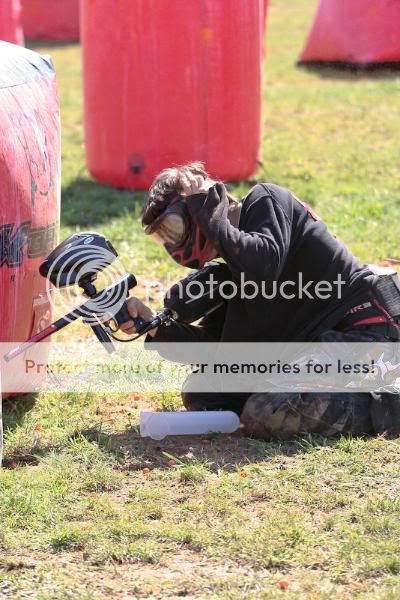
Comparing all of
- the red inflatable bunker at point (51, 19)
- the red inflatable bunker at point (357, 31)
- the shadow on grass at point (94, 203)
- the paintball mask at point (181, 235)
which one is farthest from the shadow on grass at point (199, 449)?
the red inflatable bunker at point (51, 19)

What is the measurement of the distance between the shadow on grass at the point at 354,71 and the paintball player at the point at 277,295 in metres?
7.27

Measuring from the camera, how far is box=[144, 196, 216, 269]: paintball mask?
3.63 meters

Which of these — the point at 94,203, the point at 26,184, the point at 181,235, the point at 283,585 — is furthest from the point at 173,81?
the point at 283,585

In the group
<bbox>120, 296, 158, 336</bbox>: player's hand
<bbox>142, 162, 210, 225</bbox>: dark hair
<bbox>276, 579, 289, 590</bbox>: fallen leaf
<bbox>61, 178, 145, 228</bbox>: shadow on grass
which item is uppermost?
<bbox>142, 162, 210, 225</bbox>: dark hair

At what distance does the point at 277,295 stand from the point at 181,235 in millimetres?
465

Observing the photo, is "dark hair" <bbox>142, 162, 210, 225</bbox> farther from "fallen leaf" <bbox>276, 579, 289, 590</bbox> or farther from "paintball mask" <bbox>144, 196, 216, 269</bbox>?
"fallen leaf" <bbox>276, 579, 289, 590</bbox>

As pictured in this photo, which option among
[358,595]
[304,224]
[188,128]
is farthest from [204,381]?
[188,128]

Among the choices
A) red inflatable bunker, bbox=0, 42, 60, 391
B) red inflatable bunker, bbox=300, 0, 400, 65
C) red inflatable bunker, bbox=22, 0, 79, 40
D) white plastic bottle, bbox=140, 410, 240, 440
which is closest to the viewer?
red inflatable bunker, bbox=0, 42, 60, 391

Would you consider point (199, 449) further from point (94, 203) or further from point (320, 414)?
point (94, 203)

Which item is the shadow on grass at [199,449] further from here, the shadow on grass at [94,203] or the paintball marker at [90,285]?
the shadow on grass at [94,203]

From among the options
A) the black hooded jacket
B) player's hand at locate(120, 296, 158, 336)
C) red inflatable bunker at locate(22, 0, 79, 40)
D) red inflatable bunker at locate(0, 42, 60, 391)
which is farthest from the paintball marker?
red inflatable bunker at locate(22, 0, 79, 40)

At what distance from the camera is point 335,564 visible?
2.88m

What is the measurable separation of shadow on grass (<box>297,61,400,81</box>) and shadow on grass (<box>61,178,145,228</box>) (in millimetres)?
4334

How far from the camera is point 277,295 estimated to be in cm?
387
